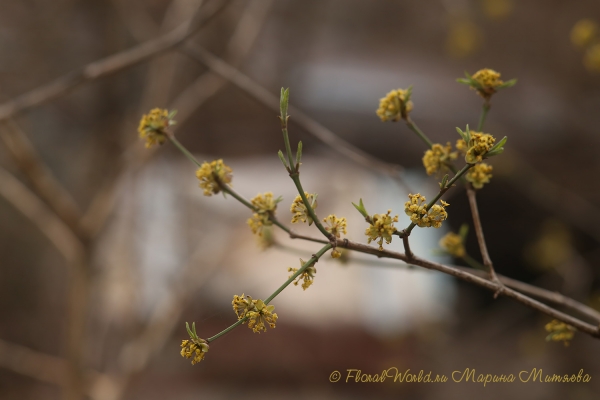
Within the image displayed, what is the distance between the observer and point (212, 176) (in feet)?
0.89

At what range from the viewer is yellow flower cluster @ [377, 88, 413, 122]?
0.34 m

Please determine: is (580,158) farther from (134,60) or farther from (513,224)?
(134,60)

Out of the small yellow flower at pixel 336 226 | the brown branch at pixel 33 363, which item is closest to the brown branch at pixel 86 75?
the small yellow flower at pixel 336 226

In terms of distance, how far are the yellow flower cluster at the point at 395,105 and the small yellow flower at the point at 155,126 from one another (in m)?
0.14

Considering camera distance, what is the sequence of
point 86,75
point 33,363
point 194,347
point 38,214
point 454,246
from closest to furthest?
point 194,347, point 454,246, point 86,75, point 38,214, point 33,363

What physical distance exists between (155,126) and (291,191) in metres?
0.95

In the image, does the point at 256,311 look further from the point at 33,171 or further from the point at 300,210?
the point at 33,171

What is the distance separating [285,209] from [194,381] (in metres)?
0.52

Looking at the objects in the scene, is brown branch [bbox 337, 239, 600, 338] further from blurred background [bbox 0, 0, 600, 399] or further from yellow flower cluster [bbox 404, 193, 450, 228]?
blurred background [bbox 0, 0, 600, 399]

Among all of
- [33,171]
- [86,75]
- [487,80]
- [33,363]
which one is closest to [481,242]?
[487,80]

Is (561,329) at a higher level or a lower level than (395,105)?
lower

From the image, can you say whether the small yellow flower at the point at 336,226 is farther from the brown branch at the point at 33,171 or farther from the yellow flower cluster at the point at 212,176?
the brown branch at the point at 33,171

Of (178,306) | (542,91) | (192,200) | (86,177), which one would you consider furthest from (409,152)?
(86,177)

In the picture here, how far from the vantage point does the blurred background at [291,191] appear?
3.89 ft
